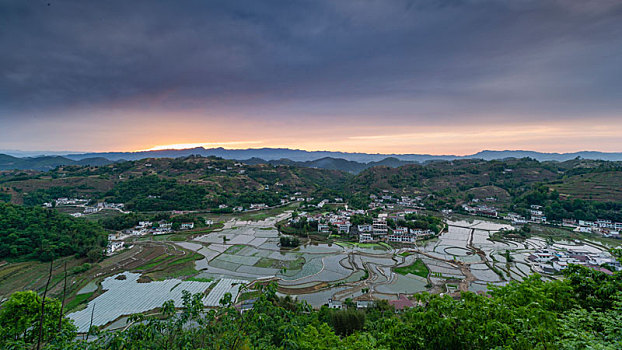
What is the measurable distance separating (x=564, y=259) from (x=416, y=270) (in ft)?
41.8

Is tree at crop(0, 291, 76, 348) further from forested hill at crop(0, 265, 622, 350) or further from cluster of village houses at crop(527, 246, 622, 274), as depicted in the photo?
cluster of village houses at crop(527, 246, 622, 274)

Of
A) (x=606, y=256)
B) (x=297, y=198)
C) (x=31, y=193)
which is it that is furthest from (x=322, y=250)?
(x=31, y=193)

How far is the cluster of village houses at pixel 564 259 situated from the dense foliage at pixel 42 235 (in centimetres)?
3909

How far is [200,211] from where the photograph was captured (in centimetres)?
4384

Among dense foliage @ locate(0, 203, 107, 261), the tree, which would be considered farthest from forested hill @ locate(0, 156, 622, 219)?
the tree

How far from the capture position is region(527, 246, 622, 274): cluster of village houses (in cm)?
2000

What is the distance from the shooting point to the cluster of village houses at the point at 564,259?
2000cm

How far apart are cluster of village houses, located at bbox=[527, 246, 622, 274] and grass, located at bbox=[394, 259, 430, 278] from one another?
8.58 metres

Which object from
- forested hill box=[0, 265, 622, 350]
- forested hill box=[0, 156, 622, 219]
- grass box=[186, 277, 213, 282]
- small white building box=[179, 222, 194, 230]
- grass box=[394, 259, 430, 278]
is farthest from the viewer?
forested hill box=[0, 156, 622, 219]

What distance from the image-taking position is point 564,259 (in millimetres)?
21375

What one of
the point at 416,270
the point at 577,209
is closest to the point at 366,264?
the point at 416,270

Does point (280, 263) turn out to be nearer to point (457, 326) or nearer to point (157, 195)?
point (457, 326)

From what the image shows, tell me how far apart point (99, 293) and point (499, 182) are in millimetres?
68733

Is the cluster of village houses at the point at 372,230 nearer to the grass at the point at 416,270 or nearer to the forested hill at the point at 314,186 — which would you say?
the grass at the point at 416,270
